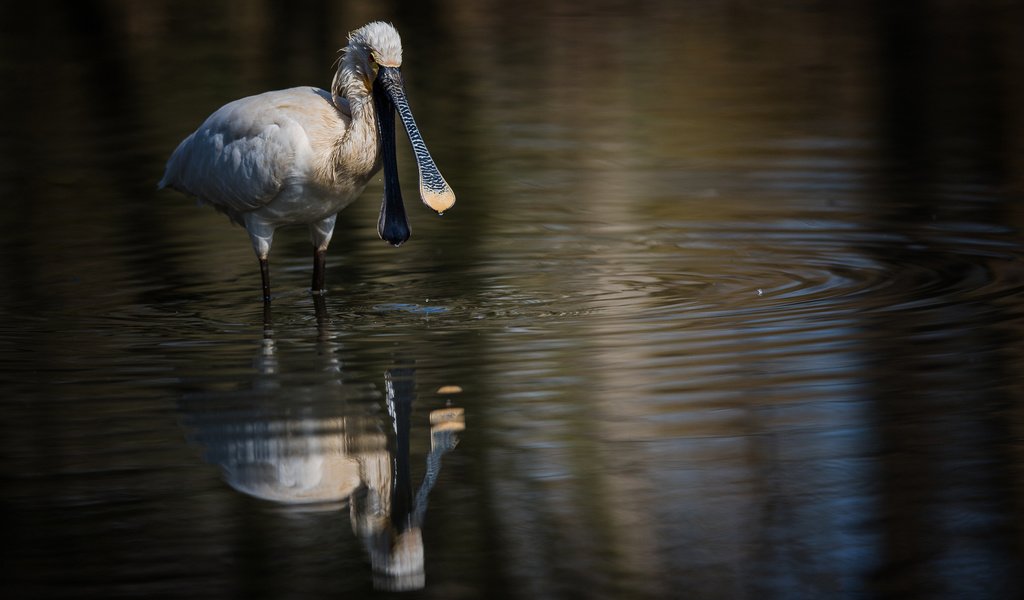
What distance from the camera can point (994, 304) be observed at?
915cm

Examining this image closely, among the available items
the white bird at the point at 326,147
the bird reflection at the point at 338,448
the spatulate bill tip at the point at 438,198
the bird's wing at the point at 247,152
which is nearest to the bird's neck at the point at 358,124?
the white bird at the point at 326,147

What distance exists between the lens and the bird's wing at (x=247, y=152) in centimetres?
993

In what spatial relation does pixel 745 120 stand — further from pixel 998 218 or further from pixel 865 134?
pixel 998 218

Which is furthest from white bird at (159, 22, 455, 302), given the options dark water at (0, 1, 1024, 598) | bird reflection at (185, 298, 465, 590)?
bird reflection at (185, 298, 465, 590)

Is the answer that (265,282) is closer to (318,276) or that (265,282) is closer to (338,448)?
(318,276)

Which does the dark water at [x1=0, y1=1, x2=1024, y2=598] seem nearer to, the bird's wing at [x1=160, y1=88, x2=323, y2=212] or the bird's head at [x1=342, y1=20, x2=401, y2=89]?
the bird's wing at [x1=160, y1=88, x2=323, y2=212]

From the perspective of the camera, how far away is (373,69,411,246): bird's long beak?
395 inches

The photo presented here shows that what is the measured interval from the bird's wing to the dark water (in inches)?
23.9

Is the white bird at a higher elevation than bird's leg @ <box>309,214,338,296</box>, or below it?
higher

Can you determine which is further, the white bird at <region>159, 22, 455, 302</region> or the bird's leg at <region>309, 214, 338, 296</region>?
the bird's leg at <region>309, 214, 338, 296</region>

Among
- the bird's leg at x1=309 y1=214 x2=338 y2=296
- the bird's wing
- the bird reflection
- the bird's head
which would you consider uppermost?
the bird's head

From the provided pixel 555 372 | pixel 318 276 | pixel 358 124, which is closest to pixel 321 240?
pixel 318 276

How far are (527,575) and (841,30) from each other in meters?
23.1

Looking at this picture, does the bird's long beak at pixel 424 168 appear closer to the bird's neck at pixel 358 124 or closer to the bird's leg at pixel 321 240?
the bird's neck at pixel 358 124
